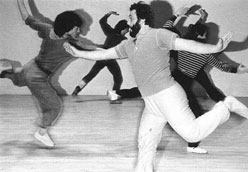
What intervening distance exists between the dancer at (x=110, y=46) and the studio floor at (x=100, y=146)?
0.79 m

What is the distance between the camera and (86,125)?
14.5 ft

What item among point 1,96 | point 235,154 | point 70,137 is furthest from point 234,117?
point 1,96

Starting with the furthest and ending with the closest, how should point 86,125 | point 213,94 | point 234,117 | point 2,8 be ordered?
point 2,8, point 234,117, point 86,125, point 213,94

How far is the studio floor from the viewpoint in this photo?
2.91m

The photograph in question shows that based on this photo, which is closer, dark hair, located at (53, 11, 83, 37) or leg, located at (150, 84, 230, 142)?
leg, located at (150, 84, 230, 142)

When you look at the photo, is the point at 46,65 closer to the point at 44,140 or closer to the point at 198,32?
the point at 44,140

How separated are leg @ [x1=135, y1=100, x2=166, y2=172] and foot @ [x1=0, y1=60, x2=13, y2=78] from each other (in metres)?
1.34

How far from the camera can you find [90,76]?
19.9 ft

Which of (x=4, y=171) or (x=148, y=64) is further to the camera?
(x=4, y=171)

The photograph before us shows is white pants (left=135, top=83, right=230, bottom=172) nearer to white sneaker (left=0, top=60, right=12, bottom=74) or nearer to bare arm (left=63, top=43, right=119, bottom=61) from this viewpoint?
bare arm (left=63, top=43, right=119, bottom=61)

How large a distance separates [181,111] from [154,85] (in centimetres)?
22

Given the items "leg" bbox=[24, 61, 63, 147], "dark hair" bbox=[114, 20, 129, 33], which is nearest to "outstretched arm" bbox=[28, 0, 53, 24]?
"dark hair" bbox=[114, 20, 129, 33]

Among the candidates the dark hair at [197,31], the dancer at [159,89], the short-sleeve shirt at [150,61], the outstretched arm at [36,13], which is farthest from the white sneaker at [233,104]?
the outstretched arm at [36,13]

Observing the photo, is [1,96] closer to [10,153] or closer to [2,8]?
[2,8]
